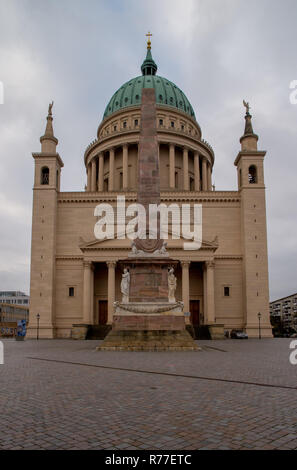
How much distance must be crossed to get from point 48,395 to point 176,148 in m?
68.6

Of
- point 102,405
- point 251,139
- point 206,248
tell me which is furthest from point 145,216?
point 251,139

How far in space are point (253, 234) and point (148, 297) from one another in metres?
33.3

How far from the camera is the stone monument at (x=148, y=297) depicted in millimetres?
22936

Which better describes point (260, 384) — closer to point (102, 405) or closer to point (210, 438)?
point (102, 405)

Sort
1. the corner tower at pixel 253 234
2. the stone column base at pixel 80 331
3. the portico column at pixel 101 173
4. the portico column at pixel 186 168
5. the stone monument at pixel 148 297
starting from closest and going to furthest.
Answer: the stone monument at pixel 148 297 → the stone column base at pixel 80 331 → the corner tower at pixel 253 234 → the portico column at pixel 186 168 → the portico column at pixel 101 173

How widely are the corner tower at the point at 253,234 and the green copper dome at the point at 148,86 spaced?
25412mm

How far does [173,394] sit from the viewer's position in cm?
970

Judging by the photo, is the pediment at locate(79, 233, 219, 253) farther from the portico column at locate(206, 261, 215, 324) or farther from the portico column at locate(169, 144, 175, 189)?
the portico column at locate(169, 144, 175, 189)

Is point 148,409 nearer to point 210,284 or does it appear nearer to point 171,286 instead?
point 171,286

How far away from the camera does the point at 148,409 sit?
8.05 meters

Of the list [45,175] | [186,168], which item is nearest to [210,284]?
[45,175]

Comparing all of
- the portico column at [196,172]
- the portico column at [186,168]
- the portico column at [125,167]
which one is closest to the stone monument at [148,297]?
the portico column at [125,167]

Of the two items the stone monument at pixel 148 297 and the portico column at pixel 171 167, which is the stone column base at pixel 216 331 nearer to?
the stone monument at pixel 148 297
